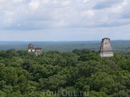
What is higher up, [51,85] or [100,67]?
[100,67]

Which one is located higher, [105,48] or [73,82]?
[105,48]

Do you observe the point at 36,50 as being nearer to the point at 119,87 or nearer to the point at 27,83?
the point at 27,83

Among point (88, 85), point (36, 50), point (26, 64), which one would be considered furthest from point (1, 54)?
point (88, 85)

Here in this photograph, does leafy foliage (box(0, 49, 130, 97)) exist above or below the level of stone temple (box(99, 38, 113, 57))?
below

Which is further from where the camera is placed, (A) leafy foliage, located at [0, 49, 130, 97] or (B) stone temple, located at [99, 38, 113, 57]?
(B) stone temple, located at [99, 38, 113, 57]

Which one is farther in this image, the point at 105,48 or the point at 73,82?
the point at 105,48

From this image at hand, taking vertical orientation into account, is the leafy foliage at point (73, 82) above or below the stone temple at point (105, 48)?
below

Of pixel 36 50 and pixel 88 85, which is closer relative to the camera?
pixel 88 85

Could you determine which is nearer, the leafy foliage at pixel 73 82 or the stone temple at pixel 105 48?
the leafy foliage at pixel 73 82
